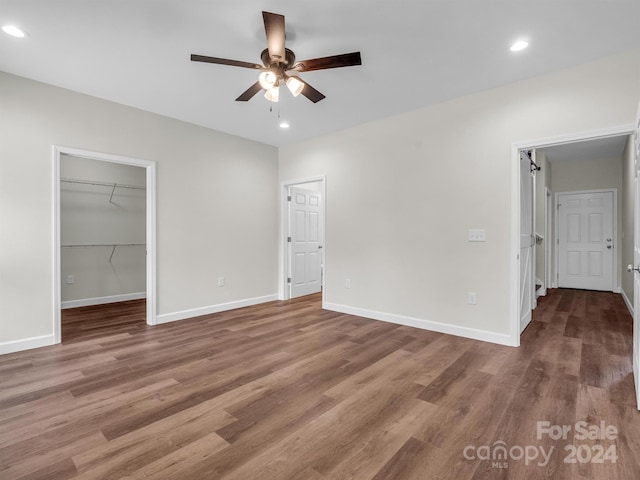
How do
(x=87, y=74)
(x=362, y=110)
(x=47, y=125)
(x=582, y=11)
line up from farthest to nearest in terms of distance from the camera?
(x=362, y=110)
(x=47, y=125)
(x=87, y=74)
(x=582, y=11)

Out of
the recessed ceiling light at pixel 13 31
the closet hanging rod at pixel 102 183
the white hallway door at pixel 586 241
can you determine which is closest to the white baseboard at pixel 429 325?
the closet hanging rod at pixel 102 183

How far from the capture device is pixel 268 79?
256 cm

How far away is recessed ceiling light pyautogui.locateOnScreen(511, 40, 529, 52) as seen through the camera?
8.44ft

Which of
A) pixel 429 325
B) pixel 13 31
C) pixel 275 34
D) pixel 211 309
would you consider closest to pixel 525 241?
pixel 429 325

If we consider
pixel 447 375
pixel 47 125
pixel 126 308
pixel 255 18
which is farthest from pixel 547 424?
pixel 126 308

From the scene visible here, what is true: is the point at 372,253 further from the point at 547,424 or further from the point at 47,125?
the point at 47,125

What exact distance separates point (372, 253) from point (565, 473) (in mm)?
3083

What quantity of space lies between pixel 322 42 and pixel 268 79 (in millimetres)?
531

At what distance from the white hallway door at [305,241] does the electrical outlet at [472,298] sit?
305cm

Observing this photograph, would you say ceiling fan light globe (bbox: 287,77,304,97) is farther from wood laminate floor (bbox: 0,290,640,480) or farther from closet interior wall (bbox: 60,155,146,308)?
closet interior wall (bbox: 60,155,146,308)

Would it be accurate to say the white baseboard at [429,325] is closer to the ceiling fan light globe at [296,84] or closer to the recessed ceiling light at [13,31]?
the ceiling fan light globe at [296,84]

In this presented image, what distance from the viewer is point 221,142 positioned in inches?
191

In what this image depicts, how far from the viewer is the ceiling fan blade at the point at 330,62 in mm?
2273

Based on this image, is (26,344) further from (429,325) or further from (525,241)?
(525,241)
